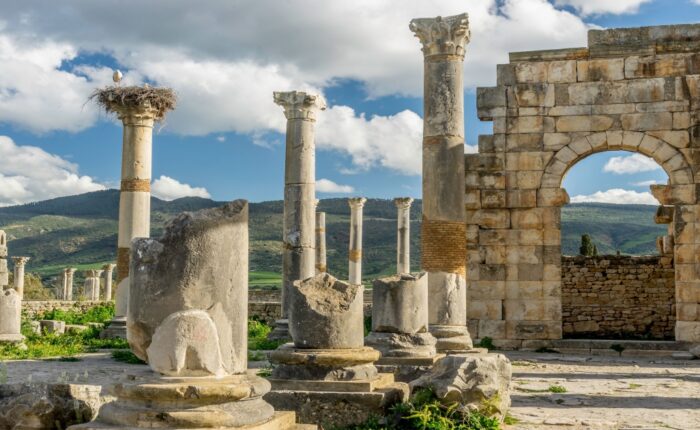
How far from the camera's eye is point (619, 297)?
20.8m

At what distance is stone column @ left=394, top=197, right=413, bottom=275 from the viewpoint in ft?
102

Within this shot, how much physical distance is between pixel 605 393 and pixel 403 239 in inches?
838

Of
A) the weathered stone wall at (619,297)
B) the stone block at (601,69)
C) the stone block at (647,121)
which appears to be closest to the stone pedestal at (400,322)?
the stone block at (647,121)

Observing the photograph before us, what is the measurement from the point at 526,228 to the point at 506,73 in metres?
3.41

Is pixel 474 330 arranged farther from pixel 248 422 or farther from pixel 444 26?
pixel 248 422

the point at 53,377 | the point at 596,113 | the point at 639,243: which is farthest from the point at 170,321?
the point at 639,243

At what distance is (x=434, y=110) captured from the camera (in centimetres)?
1528

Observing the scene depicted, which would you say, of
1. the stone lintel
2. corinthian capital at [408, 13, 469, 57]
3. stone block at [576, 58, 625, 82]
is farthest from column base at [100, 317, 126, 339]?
stone block at [576, 58, 625, 82]

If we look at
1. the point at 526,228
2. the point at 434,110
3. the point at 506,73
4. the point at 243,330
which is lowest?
the point at 243,330

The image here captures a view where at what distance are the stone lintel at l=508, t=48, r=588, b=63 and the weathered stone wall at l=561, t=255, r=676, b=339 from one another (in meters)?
6.18

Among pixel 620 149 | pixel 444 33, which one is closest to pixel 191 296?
pixel 444 33

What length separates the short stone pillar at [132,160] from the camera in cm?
1792

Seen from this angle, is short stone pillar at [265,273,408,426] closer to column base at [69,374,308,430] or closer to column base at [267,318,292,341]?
column base at [69,374,308,430]

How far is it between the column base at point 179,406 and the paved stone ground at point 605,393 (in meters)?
3.52
